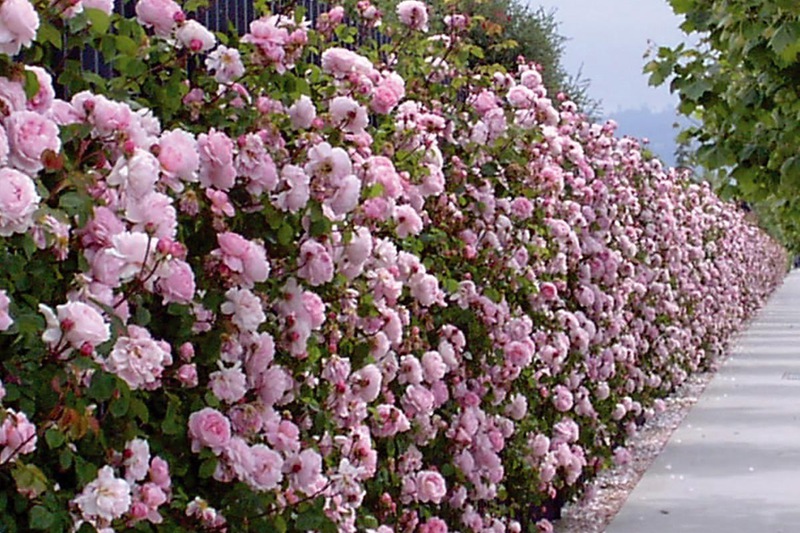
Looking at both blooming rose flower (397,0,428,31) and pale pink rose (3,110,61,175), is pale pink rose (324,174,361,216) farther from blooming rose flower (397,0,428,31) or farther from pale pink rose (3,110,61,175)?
blooming rose flower (397,0,428,31)

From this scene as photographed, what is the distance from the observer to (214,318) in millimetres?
3020

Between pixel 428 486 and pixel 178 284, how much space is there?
2.05 meters

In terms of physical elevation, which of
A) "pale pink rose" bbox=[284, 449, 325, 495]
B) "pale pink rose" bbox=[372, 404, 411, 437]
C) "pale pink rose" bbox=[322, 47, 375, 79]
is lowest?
"pale pink rose" bbox=[372, 404, 411, 437]

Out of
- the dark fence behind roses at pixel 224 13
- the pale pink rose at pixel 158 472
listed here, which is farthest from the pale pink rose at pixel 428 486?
the pale pink rose at pixel 158 472

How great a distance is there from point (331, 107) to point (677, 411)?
9.01 meters

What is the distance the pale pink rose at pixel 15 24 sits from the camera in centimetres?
218

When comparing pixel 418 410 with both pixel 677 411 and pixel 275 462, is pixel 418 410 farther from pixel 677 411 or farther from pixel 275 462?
pixel 677 411

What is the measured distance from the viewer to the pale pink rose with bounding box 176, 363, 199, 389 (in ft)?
9.32

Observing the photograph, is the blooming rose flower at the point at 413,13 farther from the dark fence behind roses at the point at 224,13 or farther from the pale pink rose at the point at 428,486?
the pale pink rose at the point at 428,486

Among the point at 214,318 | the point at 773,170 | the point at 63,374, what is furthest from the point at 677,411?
the point at 63,374

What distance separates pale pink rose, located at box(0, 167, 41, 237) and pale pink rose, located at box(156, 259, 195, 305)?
529mm

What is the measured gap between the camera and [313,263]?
3264mm

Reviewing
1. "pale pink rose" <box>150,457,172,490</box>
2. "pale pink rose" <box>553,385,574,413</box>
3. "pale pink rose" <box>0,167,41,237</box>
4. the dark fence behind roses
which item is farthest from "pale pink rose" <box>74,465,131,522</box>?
"pale pink rose" <box>553,385,574,413</box>

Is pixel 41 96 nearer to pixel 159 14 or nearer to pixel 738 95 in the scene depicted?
pixel 159 14
